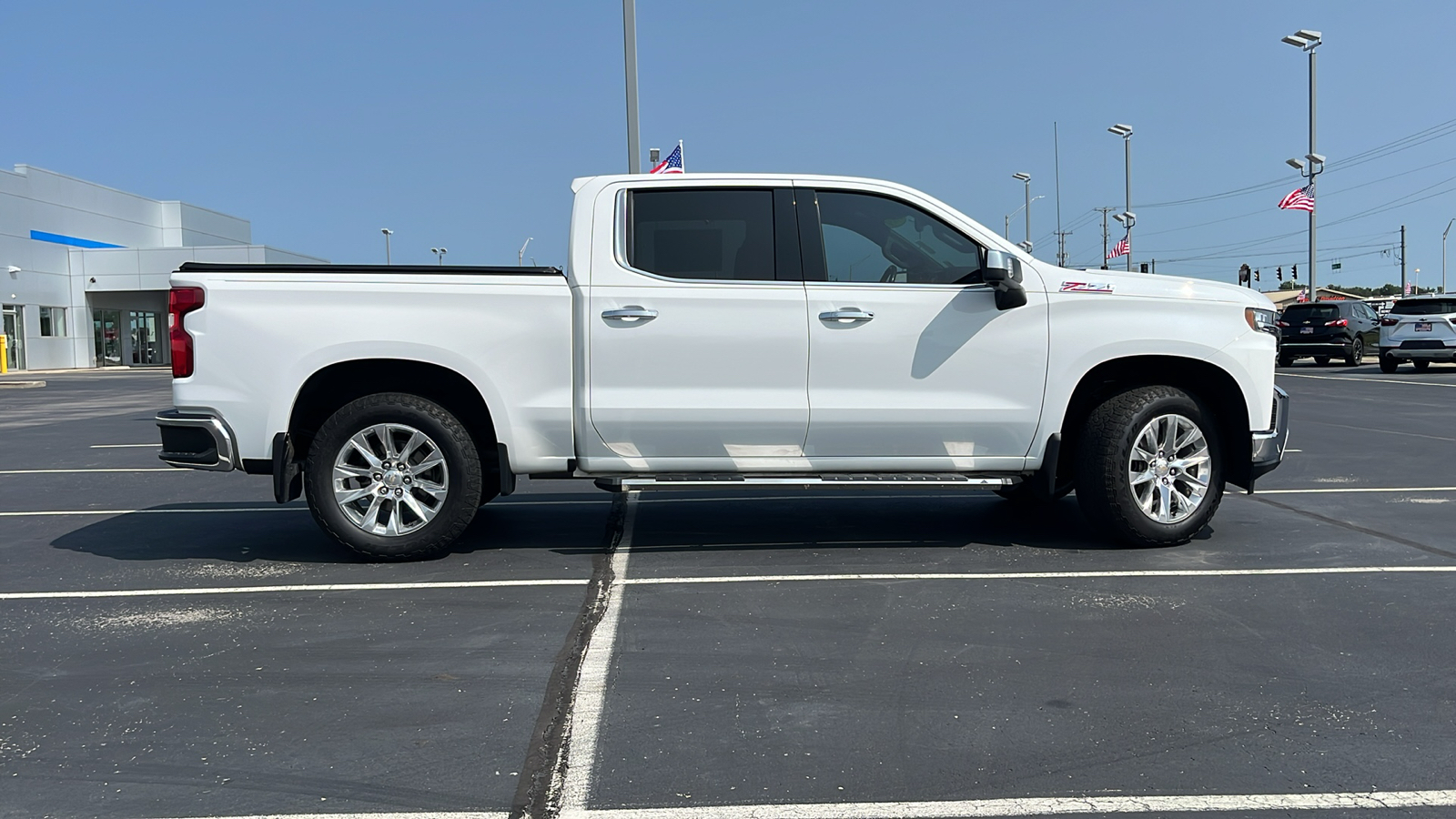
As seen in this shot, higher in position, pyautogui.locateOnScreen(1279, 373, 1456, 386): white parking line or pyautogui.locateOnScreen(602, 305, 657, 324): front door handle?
pyautogui.locateOnScreen(602, 305, 657, 324): front door handle

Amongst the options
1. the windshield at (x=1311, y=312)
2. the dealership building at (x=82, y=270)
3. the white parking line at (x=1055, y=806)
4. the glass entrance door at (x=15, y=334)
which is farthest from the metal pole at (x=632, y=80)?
the glass entrance door at (x=15, y=334)

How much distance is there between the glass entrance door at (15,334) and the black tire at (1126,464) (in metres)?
49.3

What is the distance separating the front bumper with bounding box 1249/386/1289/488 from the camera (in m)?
6.35

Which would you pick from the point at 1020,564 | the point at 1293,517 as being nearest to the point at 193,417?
the point at 1020,564

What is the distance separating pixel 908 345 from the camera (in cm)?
614

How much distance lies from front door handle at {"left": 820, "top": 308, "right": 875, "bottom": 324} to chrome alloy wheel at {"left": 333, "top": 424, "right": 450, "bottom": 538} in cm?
216

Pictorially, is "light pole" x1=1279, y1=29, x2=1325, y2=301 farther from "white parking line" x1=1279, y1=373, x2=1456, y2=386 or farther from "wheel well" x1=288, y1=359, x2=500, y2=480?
"wheel well" x1=288, y1=359, x2=500, y2=480

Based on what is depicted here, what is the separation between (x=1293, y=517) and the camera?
292 inches

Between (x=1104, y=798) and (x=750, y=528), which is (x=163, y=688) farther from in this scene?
(x=750, y=528)

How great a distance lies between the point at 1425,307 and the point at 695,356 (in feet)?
83.5

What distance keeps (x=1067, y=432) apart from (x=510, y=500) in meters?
4.10

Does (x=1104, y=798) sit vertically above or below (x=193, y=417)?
below

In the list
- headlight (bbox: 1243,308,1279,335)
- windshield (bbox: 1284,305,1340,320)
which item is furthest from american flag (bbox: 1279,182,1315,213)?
headlight (bbox: 1243,308,1279,335)

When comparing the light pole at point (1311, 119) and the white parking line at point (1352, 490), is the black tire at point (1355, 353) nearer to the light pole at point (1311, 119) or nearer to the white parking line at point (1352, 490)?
the light pole at point (1311, 119)
